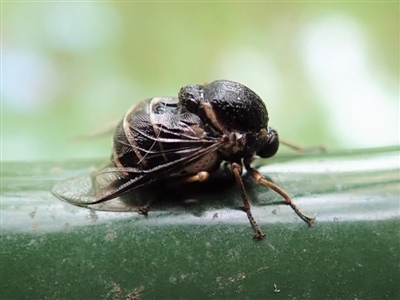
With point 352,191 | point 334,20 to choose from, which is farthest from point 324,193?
point 334,20

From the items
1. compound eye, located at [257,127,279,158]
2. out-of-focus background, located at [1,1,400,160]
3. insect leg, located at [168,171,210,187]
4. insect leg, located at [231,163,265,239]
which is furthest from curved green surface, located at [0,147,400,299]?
out-of-focus background, located at [1,1,400,160]

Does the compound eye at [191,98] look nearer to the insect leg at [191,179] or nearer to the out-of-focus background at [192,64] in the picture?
the insect leg at [191,179]

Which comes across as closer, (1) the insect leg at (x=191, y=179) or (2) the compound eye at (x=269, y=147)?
(1) the insect leg at (x=191, y=179)

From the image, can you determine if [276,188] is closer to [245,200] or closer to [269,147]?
[245,200]

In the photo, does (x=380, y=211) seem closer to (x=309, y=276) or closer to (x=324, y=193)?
(x=324, y=193)

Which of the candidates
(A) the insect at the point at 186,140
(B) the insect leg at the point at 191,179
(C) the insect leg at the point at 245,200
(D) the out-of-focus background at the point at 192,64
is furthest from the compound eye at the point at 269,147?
(D) the out-of-focus background at the point at 192,64

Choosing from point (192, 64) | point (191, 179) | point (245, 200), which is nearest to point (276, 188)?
point (245, 200)
